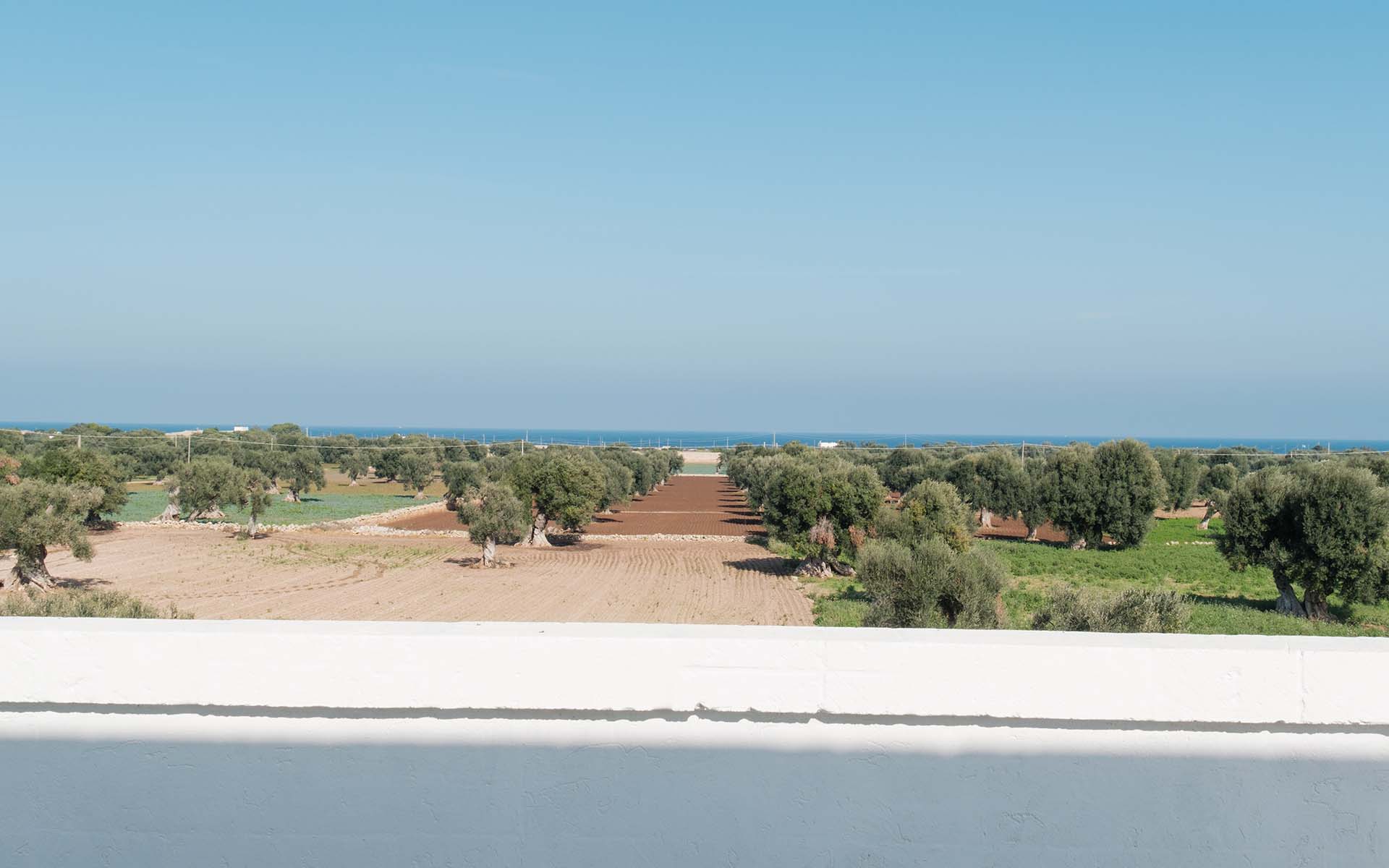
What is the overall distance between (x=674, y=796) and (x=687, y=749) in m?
0.12

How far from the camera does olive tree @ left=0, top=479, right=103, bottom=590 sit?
23.0 m

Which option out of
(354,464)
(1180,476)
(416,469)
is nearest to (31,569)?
(416,469)

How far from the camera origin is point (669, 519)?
5856 centimetres

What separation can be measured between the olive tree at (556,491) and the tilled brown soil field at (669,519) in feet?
7.96

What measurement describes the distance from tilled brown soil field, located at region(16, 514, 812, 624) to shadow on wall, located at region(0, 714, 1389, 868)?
15.7 meters

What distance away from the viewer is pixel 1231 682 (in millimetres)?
2217

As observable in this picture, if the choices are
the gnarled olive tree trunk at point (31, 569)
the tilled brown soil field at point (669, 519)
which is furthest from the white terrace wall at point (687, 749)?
the tilled brown soil field at point (669, 519)

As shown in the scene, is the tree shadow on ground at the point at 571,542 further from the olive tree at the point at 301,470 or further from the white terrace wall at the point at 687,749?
the white terrace wall at the point at 687,749

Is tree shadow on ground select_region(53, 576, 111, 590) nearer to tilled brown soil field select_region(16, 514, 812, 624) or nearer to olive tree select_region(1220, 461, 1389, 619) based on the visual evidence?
tilled brown soil field select_region(16, 514, 812, 624)

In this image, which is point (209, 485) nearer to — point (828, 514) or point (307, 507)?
point (307, 507)

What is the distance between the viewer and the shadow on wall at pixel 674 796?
2.22m

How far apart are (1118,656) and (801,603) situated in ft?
79.9

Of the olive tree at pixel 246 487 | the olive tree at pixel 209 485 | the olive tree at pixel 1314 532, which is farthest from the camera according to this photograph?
the olive tree at pixel 209 485

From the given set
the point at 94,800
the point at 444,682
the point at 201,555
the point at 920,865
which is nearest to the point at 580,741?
the point at 444,682
